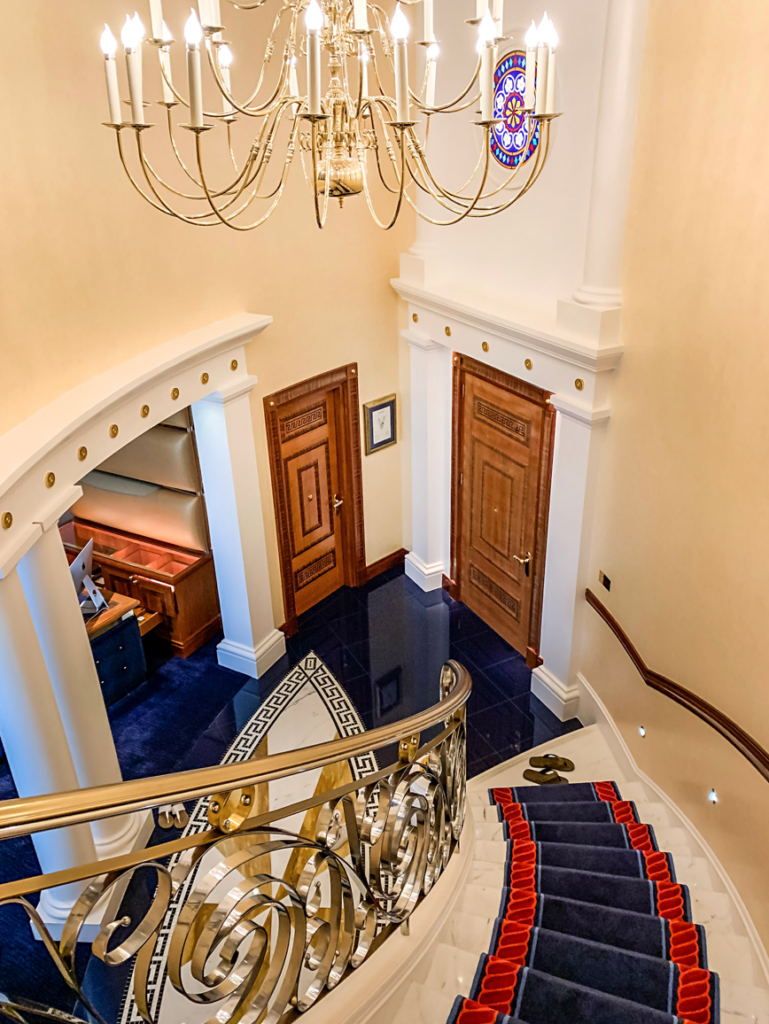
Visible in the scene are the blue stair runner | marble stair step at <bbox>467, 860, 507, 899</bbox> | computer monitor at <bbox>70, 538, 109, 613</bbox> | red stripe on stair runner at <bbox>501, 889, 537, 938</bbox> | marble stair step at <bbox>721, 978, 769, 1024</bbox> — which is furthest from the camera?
computer monitor at <bbox>70, 538, 109, 613</bbox>

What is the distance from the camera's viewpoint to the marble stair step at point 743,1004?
9.83ft

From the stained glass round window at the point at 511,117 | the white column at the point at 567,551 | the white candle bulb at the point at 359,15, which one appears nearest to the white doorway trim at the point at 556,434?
the white column at the point at 567,551

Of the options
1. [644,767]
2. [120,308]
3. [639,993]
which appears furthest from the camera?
[644,767]

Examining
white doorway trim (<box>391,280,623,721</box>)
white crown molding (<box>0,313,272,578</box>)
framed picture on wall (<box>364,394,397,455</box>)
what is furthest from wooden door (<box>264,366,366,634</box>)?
white crown molding (<box>0,313,272,578</box>)

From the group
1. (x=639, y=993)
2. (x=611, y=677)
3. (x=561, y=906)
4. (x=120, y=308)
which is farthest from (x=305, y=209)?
(x=639, y=993)

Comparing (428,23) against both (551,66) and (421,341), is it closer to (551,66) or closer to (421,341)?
(551,66)

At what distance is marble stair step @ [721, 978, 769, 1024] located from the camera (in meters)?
3.00

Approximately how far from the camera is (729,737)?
171 inches

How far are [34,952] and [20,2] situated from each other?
16.0ft

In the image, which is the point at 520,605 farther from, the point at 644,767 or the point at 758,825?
the point at 758,825

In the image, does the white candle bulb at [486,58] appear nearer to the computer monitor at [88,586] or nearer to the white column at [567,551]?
the white column at [567,551]

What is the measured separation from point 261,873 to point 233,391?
15.1ft

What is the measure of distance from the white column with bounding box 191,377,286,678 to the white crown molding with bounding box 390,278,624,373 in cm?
165

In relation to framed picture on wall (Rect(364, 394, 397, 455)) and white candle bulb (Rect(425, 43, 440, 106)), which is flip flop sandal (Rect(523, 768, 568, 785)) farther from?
white candle bulb (Rect(425, 43, 440, 106))
